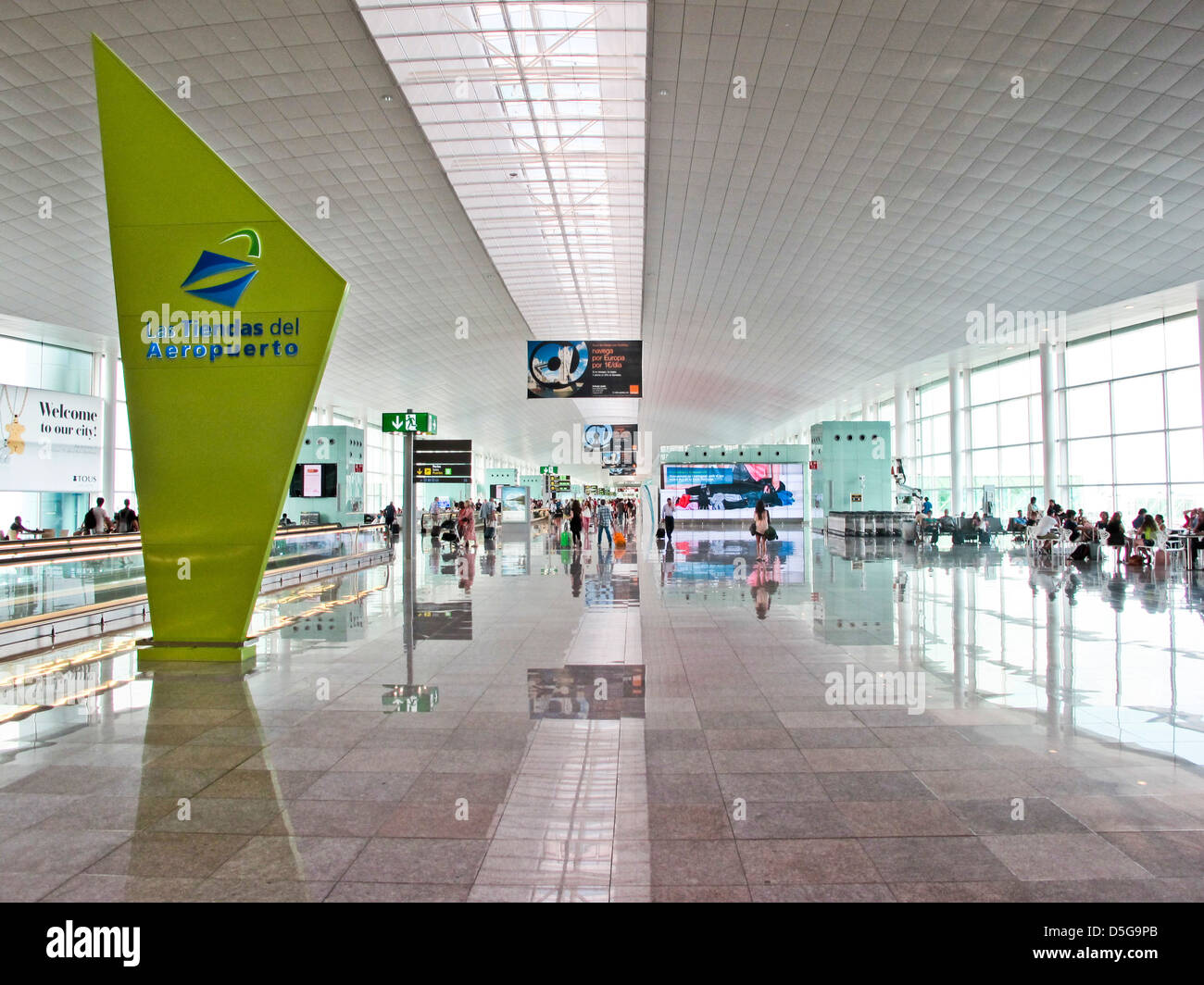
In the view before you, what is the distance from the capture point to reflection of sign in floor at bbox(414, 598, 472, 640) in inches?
372

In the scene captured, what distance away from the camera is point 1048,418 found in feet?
100

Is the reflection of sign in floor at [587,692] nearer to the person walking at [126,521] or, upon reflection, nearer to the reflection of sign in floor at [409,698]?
the reflection of sign in floor at [409,698]

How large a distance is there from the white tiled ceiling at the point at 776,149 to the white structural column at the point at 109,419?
383 centimetres

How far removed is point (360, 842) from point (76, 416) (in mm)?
24863

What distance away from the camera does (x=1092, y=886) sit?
3.02m

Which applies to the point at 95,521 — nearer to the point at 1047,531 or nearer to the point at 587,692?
the point at 587,692

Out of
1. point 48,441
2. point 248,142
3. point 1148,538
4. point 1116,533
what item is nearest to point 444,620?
point 248,142

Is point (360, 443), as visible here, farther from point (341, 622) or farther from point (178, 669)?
point (178, 669)

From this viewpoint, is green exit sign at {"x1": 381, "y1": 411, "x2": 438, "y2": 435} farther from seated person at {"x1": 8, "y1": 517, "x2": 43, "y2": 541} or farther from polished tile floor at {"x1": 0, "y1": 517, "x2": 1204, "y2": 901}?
seated person at {"x1": 8, "y1": 517, "x2": 43, "y2": 541}

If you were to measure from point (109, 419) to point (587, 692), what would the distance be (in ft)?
106

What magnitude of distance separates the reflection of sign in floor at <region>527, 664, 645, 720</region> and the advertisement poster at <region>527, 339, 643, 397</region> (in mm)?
17865

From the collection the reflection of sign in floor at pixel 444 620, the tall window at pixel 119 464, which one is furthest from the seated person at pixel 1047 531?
the tall window at pixel 119 464

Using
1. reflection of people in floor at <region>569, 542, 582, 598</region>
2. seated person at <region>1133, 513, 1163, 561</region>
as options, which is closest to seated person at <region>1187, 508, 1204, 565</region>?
seated person at <region>1133, 513, 1163, 561</region>

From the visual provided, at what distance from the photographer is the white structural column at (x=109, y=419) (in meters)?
30.9
